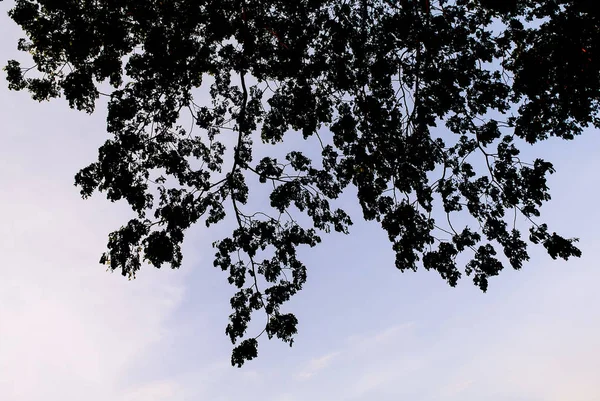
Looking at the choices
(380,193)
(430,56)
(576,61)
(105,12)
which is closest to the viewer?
(576,61)

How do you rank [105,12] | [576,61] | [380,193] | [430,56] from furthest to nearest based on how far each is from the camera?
[380,193] → [430,56] → [105,12] → [576,61]

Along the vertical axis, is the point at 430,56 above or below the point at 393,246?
above

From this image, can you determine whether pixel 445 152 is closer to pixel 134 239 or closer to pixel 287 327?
pixel 287 327

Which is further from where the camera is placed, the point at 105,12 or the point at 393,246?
the point at 393,246

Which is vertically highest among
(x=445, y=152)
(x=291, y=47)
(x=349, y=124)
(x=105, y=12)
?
(x=105, y=12)

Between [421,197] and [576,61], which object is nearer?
[576,61]

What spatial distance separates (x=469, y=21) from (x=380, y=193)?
186 inches

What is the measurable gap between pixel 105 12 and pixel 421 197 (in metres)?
Answer: 8.50

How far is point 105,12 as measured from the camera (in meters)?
8.86

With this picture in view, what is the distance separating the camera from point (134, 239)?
9328 mm

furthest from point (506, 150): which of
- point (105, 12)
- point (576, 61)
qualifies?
point (105, 12)

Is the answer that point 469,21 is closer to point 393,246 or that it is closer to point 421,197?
point 421,197

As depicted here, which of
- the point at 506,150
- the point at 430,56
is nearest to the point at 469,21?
the point at 430,56

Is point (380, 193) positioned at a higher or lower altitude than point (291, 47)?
lower
